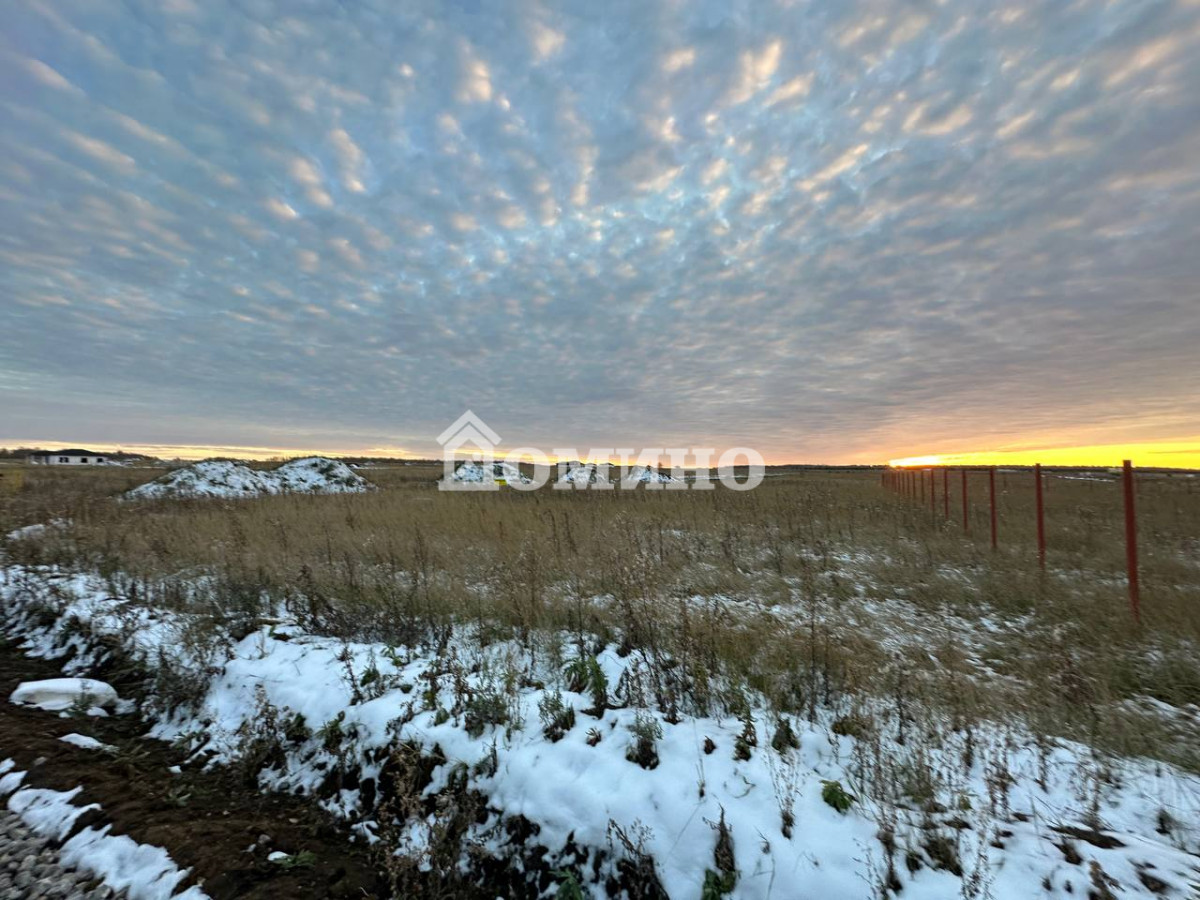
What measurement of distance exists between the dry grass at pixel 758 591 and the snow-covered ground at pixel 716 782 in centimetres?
42

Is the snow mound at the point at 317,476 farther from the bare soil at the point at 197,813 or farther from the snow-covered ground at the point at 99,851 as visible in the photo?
the snow-covered ground at the point at 99,851

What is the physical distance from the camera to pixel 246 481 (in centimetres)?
2483

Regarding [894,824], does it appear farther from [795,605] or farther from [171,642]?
[171,642]

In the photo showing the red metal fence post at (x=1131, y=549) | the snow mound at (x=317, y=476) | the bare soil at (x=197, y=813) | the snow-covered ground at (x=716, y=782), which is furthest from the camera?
the snow mound at (x=317, y=476)

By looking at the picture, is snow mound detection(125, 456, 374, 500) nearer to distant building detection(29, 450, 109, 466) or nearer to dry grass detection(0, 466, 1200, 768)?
dry grass detection(0, 466, 1200, 768)

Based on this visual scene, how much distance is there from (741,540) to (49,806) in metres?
9.69

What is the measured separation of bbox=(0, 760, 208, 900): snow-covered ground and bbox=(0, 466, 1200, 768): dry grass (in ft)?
7.95

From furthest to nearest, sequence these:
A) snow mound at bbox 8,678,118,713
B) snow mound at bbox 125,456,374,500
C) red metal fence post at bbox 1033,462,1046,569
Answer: snow mound at bbox 125,456,374,500, red metal fence post at bbox 1033,462,1046,569, snow mound at bbox 8,678,118,713

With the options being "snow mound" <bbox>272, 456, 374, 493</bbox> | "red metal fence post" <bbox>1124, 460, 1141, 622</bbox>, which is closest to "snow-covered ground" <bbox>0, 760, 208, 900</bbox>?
"red metal fence post" <bbox>1124, 460, 1141, 622</bbox>

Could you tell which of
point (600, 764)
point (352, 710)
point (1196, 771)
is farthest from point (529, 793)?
point (1196, 771)

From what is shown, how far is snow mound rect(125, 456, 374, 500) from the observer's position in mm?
21031

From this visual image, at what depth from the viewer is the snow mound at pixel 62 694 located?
178 inches

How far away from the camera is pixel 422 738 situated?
3.60 m

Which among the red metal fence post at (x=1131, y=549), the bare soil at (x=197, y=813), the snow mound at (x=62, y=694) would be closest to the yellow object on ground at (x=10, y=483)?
the snow mound at (x=62, y=694)
